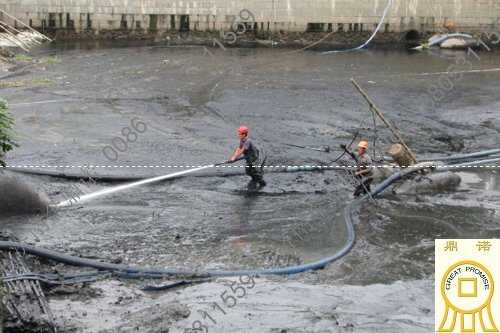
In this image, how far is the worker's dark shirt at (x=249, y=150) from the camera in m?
13.9

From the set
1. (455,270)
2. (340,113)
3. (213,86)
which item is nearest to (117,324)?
(455,270)

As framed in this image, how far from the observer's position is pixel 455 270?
6.79 metres

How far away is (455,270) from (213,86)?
18020mm

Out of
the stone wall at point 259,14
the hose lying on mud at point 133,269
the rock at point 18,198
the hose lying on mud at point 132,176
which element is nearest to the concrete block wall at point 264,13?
the stone wall at point 259,14

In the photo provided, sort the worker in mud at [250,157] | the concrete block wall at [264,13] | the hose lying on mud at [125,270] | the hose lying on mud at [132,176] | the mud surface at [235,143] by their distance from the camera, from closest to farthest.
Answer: the hose lying on mud at [125,270] → the mud surface at [235,143] → the worker in mud at [250,157] → the hose lying on mud at [132,176] → the concrete block wall at [264,13]

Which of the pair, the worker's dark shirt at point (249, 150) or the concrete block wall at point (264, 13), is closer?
the worker's dark shirt at point (249, 150)

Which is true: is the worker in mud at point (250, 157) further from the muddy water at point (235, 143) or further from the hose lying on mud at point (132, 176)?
the hose lying on mud at point (132, 176)

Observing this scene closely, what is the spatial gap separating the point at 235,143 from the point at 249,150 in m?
3.83

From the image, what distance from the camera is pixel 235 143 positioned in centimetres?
1777

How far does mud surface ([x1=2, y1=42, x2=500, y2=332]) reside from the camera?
1176 cm

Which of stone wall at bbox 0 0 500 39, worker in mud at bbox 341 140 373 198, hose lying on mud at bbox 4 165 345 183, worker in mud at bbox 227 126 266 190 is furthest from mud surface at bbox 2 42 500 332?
stone wall at bbox 0 0 500 39

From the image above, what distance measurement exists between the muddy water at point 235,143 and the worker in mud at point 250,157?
0.39 m

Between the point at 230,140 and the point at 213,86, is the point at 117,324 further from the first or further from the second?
the point at 213,86

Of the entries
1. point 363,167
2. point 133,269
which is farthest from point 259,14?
point 133,269
